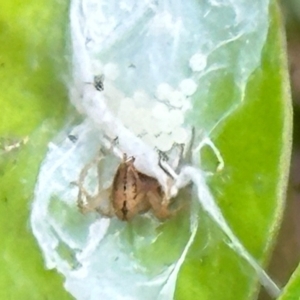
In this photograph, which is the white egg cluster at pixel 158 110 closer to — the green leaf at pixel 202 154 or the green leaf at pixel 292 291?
the green leaf at pixel 202 154

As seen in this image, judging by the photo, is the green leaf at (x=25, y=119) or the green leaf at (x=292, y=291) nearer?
the green leaf at (x=292, y=291)

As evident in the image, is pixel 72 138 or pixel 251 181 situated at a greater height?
pixel 72 138

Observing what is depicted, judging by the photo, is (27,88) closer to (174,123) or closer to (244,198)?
(174,123)

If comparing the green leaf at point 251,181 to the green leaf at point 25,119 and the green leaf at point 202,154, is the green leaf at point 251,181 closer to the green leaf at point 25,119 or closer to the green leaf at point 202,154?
the green leaf at point 202,154

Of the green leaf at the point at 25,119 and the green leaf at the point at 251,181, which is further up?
the green leaf at the point at 25,119

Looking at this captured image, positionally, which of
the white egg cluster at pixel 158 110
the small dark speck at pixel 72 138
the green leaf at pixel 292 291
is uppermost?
the small dark speck at pixel 72 138

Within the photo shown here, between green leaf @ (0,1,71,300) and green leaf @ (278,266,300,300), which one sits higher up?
green leaf @ (0,1,71,300)

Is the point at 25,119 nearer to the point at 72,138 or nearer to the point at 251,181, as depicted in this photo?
the point at 72,138

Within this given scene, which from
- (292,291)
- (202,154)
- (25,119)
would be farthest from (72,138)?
(292,291)

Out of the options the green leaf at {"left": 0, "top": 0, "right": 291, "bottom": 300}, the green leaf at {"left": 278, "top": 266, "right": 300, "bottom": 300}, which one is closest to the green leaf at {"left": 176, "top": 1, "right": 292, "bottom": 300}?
the green leaf at {"left": 0, "top": 0, "right": 291, "bottom": 300}

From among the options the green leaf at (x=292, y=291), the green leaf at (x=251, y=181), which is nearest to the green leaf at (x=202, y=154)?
the green leaf at (x=251, y=181)

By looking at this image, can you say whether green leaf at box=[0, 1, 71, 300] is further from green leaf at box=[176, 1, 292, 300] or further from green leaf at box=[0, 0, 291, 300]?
green leaf at box=[176, 1, 292, 300]
